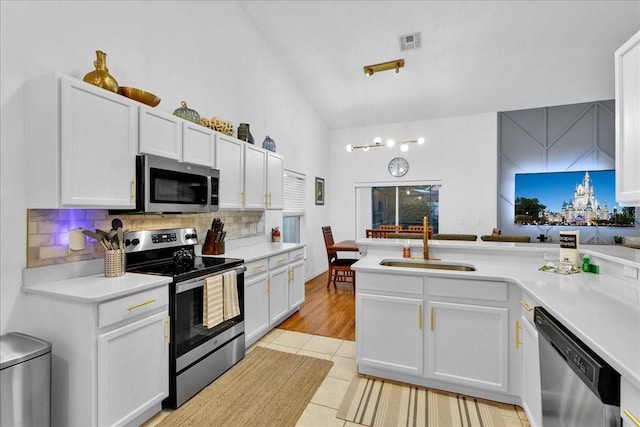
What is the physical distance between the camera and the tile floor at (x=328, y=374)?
6.56 ft

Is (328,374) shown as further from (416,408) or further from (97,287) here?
(97,287)

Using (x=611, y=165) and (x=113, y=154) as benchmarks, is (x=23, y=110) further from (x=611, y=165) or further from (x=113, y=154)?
(x=611, y=165)

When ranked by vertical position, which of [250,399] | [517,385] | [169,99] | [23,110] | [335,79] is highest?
[335,79]

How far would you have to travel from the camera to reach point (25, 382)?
1.53 meters

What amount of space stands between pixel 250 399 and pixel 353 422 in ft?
2.51

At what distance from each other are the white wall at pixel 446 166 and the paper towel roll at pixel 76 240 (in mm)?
5120

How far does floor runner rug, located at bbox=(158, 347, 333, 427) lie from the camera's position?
2020 mm

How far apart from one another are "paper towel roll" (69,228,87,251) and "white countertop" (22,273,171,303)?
8.1 inches

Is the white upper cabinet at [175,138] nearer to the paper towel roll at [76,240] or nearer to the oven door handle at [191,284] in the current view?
the paper towel roll at [76,240]

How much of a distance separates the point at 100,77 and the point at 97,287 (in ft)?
4.48

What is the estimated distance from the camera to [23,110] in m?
1.86

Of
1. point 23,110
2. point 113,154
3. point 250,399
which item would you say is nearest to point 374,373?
point 250,399

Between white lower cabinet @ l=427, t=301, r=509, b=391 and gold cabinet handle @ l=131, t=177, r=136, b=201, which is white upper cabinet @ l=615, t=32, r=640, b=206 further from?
gold cabinet handle @ l=131, t=177, r=136, b=201

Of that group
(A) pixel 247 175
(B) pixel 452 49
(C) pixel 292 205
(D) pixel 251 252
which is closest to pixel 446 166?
(B) pixel 452 49
